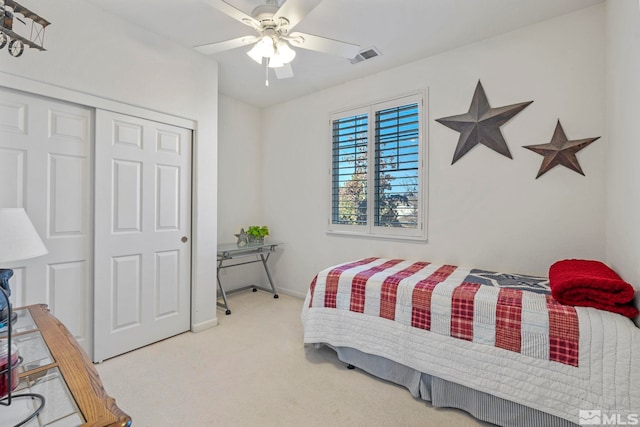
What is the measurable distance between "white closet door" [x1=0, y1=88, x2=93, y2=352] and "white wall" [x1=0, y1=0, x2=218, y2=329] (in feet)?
0.57

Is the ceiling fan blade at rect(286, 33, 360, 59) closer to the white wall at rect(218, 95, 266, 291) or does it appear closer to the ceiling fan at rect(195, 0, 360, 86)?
the ceiling fan at rect(195, 0, 360, 86)

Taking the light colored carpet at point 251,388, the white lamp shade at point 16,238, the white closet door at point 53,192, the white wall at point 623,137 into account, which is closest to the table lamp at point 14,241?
the white lamp shade at point 16,238

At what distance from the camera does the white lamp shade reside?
1159 millimetres

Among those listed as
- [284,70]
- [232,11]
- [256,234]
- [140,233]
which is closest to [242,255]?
[256,234]

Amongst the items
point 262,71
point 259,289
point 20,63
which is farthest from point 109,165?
point 259,289

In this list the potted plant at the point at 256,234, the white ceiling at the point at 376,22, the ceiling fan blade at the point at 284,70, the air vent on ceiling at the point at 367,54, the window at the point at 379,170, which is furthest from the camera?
the potted plant at the point at 256,234

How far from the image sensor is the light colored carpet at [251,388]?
1703mm

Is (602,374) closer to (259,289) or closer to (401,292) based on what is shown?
(401,292)

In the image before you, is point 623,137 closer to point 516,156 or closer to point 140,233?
point 516,156

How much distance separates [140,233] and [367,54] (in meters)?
2.57

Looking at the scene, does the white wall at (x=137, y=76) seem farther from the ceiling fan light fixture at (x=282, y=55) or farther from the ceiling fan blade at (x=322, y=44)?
the ceiling fan blade at (x=322, y=44)

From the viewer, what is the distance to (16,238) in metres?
1.20

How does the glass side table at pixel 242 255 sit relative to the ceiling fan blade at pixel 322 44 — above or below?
below

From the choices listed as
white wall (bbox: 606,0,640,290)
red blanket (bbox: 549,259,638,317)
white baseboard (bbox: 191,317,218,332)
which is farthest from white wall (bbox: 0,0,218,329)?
white wall (bbox: 606,0,640,290)
